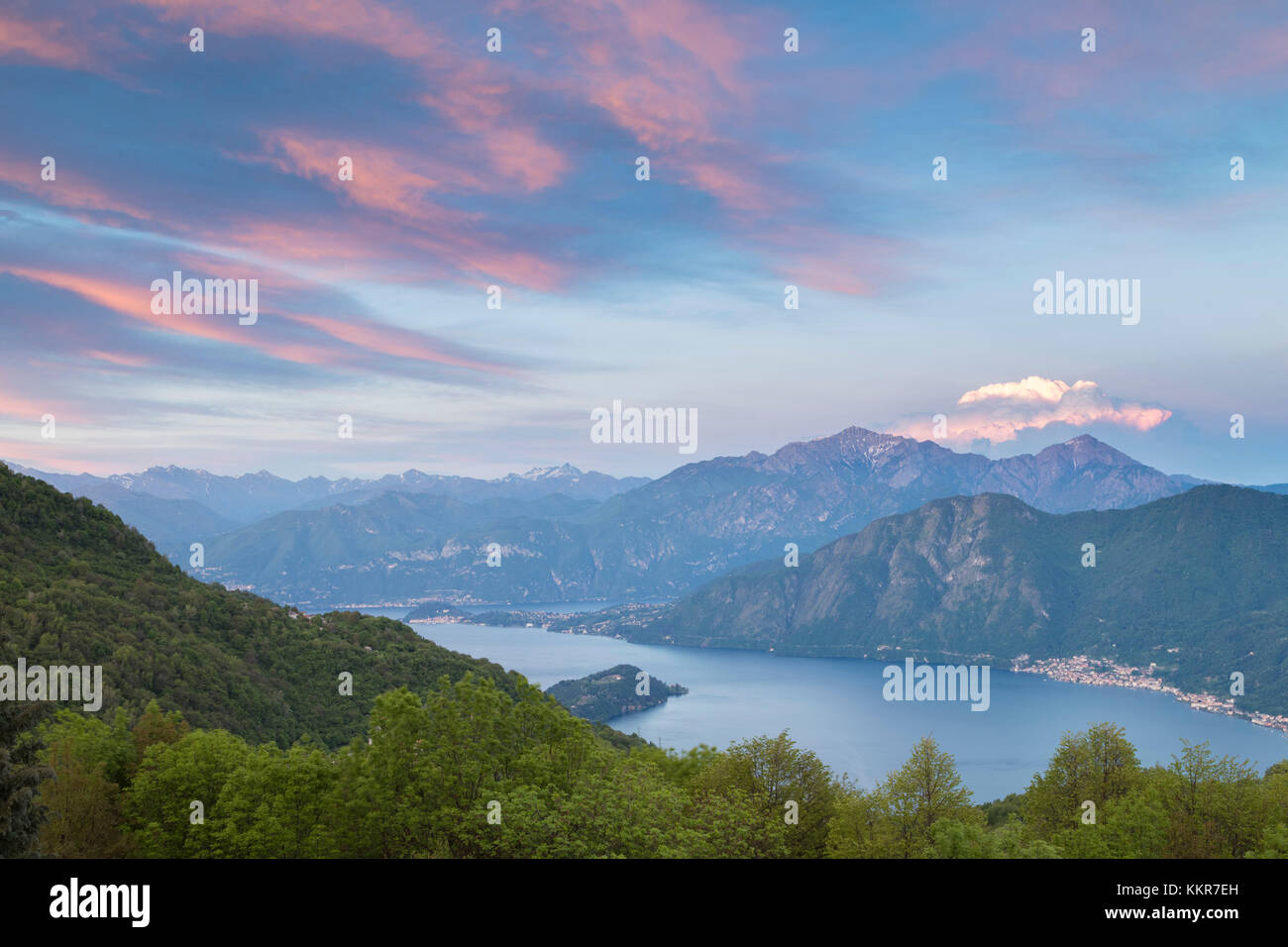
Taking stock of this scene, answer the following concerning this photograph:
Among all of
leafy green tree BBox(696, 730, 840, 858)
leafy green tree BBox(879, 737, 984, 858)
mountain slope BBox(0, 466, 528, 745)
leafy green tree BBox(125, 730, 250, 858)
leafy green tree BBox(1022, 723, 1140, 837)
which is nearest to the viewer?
leafy green tree BBox(125, 730, 250, 858)

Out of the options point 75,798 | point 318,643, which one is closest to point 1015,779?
point 318,643

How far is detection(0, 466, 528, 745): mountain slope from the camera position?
53.0 m

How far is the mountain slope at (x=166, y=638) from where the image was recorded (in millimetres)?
52969

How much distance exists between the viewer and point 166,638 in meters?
60.3

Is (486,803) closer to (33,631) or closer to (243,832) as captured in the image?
(243,832)

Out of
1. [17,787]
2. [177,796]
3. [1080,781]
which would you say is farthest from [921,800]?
[17,787]

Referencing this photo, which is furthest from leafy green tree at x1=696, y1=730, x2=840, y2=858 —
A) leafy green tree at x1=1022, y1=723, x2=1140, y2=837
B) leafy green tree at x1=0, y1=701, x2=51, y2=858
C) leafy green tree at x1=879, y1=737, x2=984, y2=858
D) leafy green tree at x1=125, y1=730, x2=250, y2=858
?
leafy green tree at x1=0, y1=701, x2=51, y2=858

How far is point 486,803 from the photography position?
23.5 meters

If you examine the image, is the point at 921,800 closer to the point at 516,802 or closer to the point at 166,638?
the point at 516,802

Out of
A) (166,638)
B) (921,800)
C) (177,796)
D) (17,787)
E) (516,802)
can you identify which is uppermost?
(17,787)

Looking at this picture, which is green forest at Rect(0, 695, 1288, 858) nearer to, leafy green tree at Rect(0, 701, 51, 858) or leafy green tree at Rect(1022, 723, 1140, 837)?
leafy green tree at Rect(0, 701, 51, 858)

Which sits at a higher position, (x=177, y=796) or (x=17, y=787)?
(x=17, y=787)
